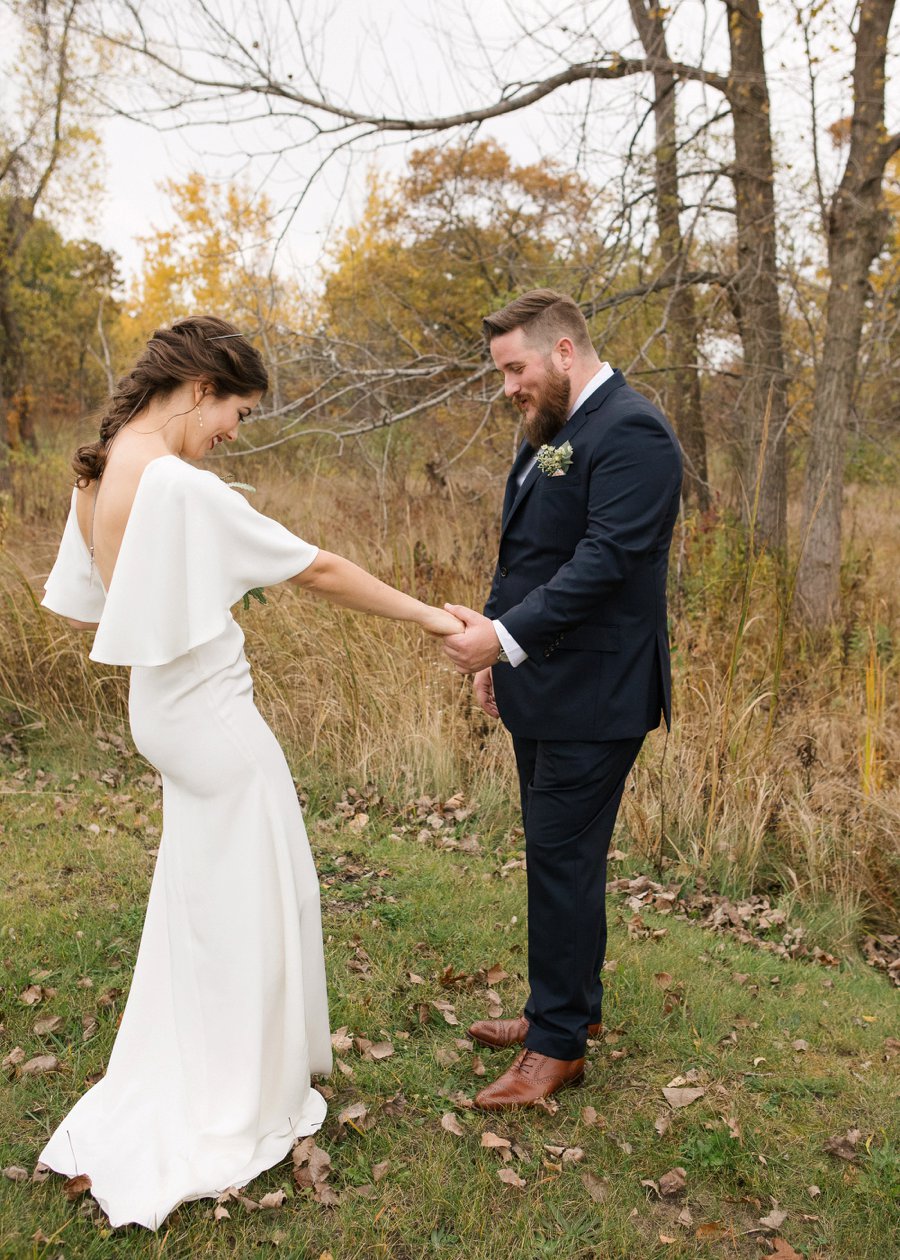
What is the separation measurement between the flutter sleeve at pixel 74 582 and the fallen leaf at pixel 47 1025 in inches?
64.6

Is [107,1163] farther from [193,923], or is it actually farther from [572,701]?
[572,701]

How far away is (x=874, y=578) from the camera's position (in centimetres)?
962

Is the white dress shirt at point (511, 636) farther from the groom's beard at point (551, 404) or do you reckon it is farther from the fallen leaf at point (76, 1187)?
the fallen leaf at point (76, 1187)

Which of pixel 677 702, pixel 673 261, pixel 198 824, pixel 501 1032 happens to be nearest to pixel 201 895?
pixel 198 824

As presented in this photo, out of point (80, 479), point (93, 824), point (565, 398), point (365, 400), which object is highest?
point (365, 400)

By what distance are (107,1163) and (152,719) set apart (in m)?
1.27

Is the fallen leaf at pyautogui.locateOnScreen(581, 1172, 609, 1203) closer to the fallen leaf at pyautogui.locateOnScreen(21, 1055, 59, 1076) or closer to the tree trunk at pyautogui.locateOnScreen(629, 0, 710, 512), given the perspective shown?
the fallen leaf at pyautogui.locateOnScreen(21, 1055, 59, 1076)

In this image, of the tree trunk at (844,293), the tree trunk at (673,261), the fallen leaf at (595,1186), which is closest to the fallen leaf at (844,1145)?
the fallen leaf at (595,1186)

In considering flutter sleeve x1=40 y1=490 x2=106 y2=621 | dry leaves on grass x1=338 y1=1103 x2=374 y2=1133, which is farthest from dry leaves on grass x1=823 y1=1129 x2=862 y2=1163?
flutter sleeve x1=40 y1=490 x2=106 y2=621

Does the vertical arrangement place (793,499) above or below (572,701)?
above

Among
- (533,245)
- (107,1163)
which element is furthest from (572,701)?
(533,245)

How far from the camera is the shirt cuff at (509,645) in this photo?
11.2 ft

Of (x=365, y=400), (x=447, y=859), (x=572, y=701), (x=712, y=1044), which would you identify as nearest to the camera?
(x=572, y=701)

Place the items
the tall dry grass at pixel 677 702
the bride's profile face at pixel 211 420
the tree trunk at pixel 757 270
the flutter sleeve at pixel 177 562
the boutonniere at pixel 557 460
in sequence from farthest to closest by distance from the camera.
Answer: the tree trunk at pixel 757 270
the tall dry grass at pixel 677 702
the boutonniere at pixel 557 460
the bride's profile face at pixel 211 420
the flutter sleeve at pixel 177 562
